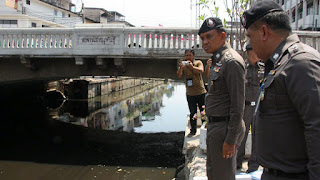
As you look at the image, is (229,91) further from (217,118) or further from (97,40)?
(97,40)

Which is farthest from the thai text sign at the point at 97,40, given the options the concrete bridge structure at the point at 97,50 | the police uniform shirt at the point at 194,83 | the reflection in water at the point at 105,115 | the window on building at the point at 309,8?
the window on building at the point at 309,8

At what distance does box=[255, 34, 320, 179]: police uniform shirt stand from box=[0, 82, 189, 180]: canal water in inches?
241

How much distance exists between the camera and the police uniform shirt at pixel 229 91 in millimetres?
2344

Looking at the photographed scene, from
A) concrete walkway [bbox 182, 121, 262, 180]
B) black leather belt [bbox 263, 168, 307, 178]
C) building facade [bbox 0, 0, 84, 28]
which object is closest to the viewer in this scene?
black leather belt [bbox 263, 168, 307, 178]

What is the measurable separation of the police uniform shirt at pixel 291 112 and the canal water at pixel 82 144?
20.1 ft

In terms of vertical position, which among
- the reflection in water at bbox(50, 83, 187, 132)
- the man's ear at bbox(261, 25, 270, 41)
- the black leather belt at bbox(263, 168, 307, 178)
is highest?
the man's ear at bbox(261, 25, 270, 41)

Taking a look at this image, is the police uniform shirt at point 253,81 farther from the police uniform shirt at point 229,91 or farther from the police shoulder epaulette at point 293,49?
the police shoulder epaulette at point 293,49

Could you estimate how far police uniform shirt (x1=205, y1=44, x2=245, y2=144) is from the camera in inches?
92.3

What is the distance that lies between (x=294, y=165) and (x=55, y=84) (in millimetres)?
23440

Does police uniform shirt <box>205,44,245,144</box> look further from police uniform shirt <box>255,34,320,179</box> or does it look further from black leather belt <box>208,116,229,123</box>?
police uniform shirt <box>255,34,320,179</box>

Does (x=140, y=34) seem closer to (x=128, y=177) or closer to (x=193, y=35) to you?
(x=193, y=35)

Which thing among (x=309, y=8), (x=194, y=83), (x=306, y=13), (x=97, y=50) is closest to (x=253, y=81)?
(x=194, y=83)

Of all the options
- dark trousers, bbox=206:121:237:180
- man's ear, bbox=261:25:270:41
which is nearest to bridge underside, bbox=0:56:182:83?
dark trousers, bbox=206:121:237:180

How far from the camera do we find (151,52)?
8.02m
